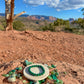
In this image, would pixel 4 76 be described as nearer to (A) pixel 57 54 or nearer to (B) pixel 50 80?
(B) pixel 50 80

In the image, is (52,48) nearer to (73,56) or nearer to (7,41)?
(73,56)

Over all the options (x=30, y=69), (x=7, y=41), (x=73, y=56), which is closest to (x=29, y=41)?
(x=7, y=41)

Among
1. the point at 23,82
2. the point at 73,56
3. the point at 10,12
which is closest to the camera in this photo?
the point at 23,82

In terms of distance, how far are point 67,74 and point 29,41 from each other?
2.71m

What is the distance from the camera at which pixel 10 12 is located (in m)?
6.58

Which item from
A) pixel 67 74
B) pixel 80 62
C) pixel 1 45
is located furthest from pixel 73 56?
pixel 1 45

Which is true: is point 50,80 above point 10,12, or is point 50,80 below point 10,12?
below

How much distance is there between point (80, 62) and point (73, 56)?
0.42 metres

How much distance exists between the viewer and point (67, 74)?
2.18 m

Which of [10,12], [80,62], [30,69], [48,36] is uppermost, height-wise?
[10,12]

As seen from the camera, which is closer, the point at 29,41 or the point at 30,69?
the point at 30,69

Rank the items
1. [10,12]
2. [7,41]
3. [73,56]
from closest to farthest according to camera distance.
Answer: [73,56], [7,41], [10,12]

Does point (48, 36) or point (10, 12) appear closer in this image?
point (48, 36)

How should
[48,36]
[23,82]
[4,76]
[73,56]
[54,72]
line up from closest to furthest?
1. [23,82]
2. [4,76]
3. [54,72]
4. [73,56]
5. [48,36]
